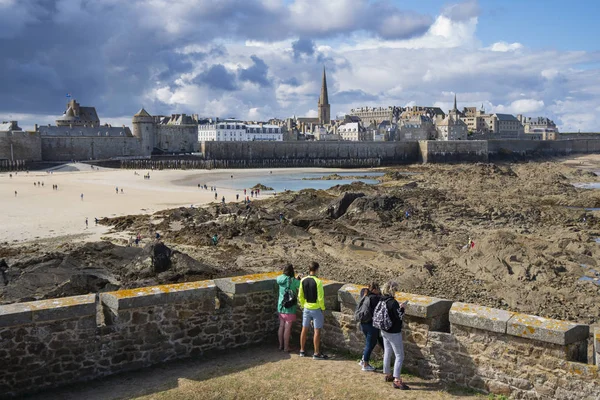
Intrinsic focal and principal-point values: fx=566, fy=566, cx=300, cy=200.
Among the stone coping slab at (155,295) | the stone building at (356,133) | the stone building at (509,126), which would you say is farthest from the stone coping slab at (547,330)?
the stone building at (509,126)

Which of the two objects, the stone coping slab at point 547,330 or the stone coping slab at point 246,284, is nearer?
the stone coping slab at point 547,330

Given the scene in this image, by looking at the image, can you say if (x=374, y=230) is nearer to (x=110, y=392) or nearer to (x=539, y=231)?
(x=539, y=231)

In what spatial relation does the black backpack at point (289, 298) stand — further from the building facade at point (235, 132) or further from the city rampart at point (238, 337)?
the building facade at point (235, 132)

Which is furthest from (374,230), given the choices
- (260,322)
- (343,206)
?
(260,322)

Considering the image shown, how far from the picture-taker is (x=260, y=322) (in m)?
6.90

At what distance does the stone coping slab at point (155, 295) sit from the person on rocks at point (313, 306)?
1.09 metres

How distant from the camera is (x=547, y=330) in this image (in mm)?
5004

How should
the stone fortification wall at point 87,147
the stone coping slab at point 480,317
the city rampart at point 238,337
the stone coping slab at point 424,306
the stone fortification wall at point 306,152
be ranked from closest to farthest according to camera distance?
the city rampart at point 238,337 → the stone coping slab at point 480,317 → the stone coping slab at point 424,306 → the stone fortification wall at point 87,147 → the stone fortification wall at point 306,152

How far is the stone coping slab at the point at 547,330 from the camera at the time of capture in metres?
4.95

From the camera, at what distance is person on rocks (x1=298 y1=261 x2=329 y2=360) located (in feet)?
20.6

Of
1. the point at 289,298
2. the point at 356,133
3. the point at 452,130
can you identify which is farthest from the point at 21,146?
the point at 452,130

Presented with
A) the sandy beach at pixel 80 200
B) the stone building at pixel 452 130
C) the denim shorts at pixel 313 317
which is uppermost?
the stone building at pixel 452 130

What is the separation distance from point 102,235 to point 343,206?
1119 centimetres

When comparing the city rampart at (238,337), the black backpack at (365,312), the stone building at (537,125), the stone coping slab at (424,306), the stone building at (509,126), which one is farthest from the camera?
the stone building at (537,125)
